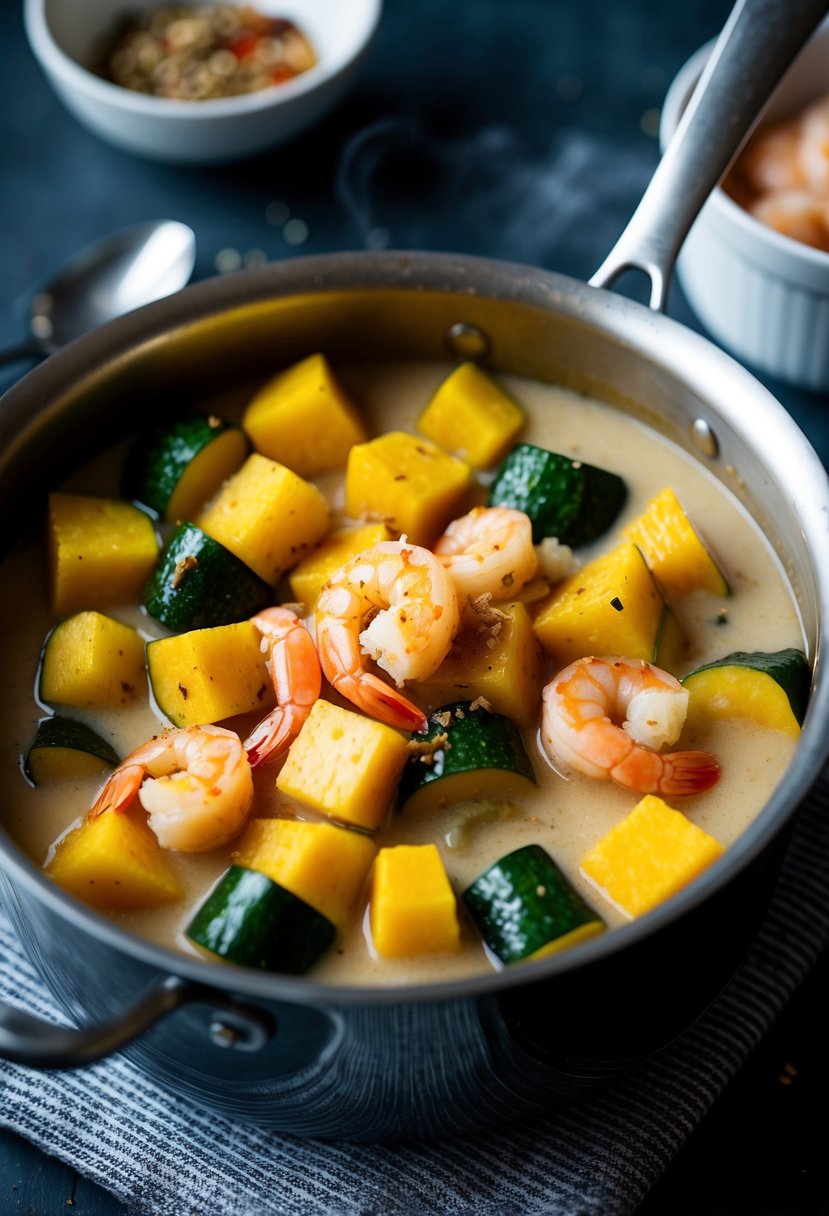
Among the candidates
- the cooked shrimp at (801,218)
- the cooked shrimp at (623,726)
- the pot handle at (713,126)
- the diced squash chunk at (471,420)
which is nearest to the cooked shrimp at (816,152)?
the cooked shrimp at (801,218)

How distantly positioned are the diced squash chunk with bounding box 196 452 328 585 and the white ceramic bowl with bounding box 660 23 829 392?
109cm

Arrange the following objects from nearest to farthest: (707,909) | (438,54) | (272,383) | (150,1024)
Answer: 1. (150,1024)
2. (707,909)
3. (272,383)
4. (438,54)

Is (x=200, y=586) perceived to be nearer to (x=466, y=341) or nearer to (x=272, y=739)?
(x=272, y=739)

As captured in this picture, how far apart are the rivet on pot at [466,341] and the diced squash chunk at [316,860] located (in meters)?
1.05

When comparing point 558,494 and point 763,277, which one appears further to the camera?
point 763,277

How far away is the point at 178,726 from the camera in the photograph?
7.20 ft

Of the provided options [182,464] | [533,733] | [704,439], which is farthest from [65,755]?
[704,439]

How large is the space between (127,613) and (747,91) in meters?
1.40

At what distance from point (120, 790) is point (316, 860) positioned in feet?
1.07

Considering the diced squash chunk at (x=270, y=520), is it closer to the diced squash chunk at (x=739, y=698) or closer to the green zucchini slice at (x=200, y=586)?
the green zucchini slice at (x=200, y=586)

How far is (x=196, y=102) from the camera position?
3.40 metres

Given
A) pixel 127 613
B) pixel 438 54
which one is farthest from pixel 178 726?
pixel 438 54

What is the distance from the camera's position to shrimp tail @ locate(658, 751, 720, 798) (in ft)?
6.62

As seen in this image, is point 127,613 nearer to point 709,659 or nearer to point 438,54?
point 709,659
